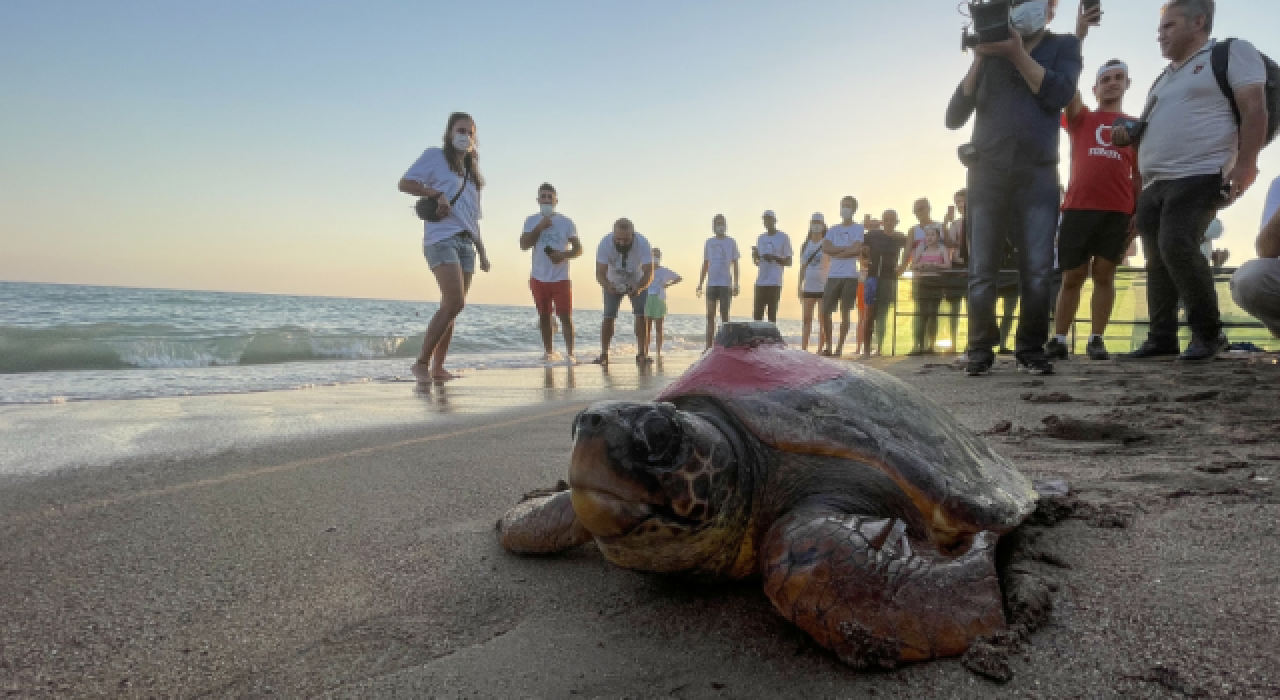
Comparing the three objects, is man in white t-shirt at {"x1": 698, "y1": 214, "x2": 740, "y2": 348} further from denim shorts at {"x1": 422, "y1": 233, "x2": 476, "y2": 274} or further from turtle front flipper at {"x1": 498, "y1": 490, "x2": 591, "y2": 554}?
turtle front flipper at {"x1": 498, "y1": 490, "x2": 591, "y2": 554}

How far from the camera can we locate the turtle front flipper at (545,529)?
167 centimetres

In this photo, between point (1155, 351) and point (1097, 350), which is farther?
point (1097, 350)

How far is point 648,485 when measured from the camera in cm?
124

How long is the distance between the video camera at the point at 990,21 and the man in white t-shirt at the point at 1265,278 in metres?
1.75

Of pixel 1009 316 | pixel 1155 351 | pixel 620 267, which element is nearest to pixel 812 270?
pixel 1009 316

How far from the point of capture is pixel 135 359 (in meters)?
10.2

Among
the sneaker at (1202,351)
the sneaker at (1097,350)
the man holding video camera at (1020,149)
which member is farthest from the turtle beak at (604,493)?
the sneaker at (1097,350)

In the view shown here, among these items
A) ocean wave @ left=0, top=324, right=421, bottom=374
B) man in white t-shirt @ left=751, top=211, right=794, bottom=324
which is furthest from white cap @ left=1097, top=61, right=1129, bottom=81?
ocean wave @ left=0, top=324, right=421, bottom=374

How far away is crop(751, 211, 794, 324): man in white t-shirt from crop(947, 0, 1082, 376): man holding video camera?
18.0 feet

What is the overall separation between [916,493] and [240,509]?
2.18 meters

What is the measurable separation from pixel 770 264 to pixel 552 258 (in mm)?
3725

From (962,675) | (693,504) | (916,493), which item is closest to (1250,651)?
(962,675)

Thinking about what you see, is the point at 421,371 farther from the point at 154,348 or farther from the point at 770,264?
the point at 154,348

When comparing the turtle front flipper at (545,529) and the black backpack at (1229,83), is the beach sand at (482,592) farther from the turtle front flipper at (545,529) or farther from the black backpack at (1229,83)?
the black backpack at (1229,83)
